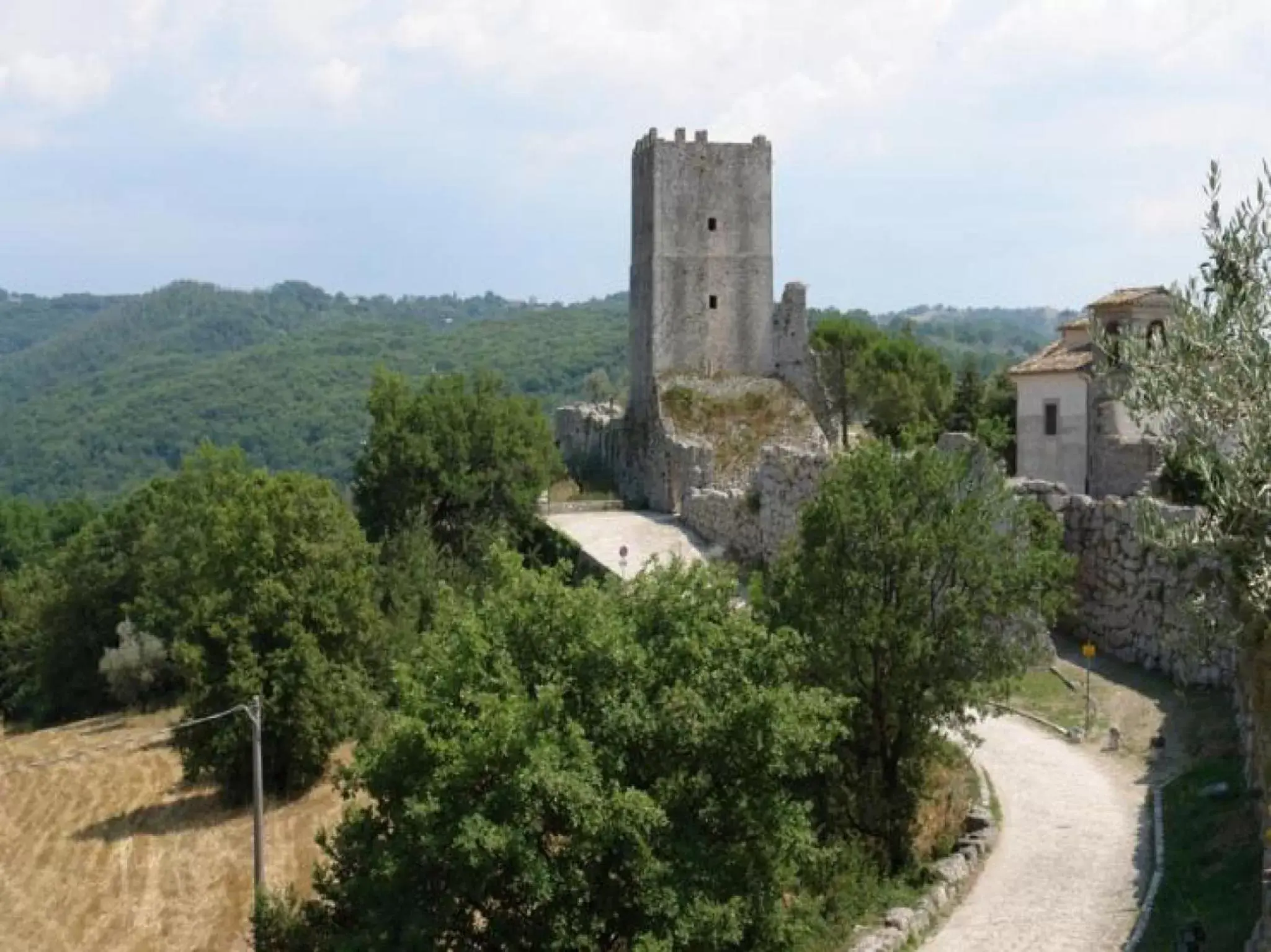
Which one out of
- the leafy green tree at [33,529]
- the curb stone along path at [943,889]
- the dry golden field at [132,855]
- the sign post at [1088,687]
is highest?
the sign post at [1088,687]

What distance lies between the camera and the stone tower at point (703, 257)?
48531mm

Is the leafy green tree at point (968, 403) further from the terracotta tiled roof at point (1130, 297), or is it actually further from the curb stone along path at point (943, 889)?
the curb stone along path at point (943, 889)

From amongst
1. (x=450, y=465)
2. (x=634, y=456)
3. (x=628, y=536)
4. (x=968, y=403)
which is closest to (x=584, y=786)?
(x=628, y=536)

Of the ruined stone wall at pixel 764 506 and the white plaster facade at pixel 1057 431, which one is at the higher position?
the white plaster facade at pixel 1057 431

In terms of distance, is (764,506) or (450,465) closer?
Answer: (764,506)

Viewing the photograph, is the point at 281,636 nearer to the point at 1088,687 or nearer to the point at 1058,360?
the point at 1088,687

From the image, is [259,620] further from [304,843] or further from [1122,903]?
[1122,903]

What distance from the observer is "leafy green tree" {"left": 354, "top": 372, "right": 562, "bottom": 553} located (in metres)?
44.9

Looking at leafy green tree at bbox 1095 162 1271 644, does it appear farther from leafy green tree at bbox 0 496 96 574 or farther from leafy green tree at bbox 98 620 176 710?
leafy green tree at bbox 0 496 96 574

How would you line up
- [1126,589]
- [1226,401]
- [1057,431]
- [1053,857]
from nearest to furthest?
[1226,401]
[1053,857]
[1126,589]
[1057,431]

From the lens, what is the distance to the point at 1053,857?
18.4 m

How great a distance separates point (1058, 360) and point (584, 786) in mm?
22050

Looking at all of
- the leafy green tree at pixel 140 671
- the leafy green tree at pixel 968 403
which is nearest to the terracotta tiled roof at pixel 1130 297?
the leafy green tree at pixel 968 403

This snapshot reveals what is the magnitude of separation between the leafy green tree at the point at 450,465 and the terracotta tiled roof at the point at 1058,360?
14.8 metres
